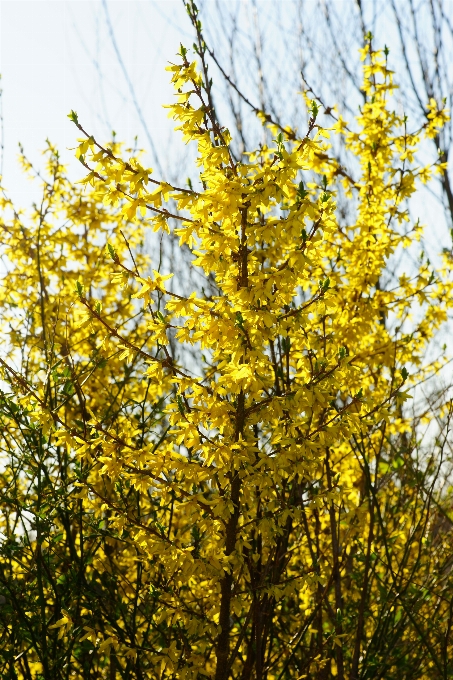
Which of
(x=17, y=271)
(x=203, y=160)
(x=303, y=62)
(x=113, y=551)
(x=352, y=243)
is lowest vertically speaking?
(x=113, y=551)

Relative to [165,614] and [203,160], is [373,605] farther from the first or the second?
[203,160]

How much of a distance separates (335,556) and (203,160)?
5.73 ft

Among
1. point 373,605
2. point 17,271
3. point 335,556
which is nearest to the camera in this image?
point 335,556

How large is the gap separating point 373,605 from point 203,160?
2.70 m

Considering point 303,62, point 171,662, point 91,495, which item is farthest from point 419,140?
point 171,662

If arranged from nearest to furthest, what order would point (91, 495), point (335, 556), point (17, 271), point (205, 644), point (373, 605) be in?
point (91, 495), point (335, 556), point (205, 644), point (373, 605), point (17, 271)

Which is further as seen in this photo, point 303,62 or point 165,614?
point 303,62

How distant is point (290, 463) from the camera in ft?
7.84

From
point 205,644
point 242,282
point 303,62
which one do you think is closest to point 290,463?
point 242,282

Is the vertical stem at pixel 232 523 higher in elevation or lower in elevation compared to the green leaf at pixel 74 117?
lower

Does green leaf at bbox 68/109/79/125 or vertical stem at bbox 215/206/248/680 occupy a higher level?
green leaf at bbox 68/109/79/125

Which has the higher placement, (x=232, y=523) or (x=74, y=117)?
(x=74, y=117)

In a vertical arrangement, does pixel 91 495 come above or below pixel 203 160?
below

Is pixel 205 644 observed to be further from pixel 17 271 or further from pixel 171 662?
pixel 17 271
